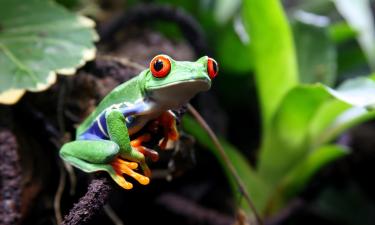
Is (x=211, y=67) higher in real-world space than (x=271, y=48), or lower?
higher

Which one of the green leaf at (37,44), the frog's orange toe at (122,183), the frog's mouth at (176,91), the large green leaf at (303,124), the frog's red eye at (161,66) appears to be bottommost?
the large green leaf at (303,124)

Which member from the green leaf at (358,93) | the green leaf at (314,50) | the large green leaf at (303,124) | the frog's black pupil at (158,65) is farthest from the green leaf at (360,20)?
the frog's black pupil at (158,65)

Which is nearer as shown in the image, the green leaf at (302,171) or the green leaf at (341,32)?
the green leaf at (302,171)

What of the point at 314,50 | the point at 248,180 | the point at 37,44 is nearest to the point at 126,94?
the point at 37,44

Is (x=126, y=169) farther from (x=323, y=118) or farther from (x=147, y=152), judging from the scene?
(x=323, y=118)

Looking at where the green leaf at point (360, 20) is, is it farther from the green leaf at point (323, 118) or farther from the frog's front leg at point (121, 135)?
the frog's front leg at point (121, 135)

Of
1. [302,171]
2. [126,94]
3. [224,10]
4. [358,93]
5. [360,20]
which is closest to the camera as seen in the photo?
[126,94]

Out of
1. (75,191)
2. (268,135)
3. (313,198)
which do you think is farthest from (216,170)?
(75,191)

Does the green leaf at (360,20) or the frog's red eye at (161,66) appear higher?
the frog's red eye at (161,66)
